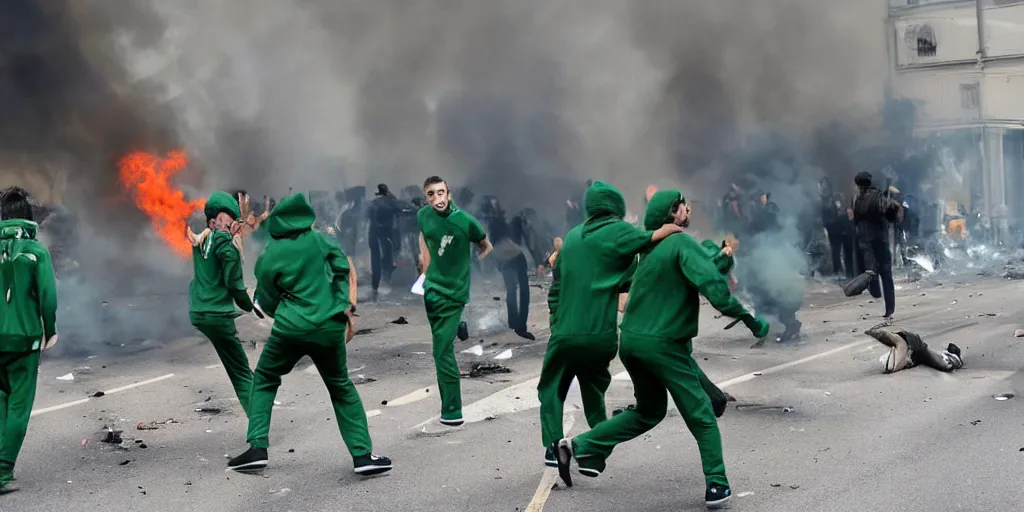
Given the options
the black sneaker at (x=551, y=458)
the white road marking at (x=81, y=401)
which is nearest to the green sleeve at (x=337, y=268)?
the black sneaker at (x=551, y=458)

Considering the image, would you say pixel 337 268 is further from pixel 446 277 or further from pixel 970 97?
pixel 970 97

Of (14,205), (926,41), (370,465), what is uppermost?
(926,41)

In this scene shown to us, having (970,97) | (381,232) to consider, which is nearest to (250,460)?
(381,232)

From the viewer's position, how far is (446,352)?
6.81m

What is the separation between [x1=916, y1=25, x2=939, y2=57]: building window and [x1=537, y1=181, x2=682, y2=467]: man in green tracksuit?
23091mm

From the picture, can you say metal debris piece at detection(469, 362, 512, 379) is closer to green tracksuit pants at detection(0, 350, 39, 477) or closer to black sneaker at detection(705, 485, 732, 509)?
green tracksuit pants at detection(0, 350, 39, 477)

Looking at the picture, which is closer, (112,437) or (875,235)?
(112,437)

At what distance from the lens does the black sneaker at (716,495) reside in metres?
4.80

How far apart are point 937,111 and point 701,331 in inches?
688

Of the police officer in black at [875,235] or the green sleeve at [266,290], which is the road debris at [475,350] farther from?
the green sleeve at [266,290]

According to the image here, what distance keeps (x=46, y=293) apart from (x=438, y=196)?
2363 mm

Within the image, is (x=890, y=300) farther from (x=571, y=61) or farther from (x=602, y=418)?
(x=571, y=61)

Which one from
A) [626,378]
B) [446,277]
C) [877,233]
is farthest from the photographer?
[877,233]

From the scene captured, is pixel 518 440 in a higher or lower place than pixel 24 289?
lower
